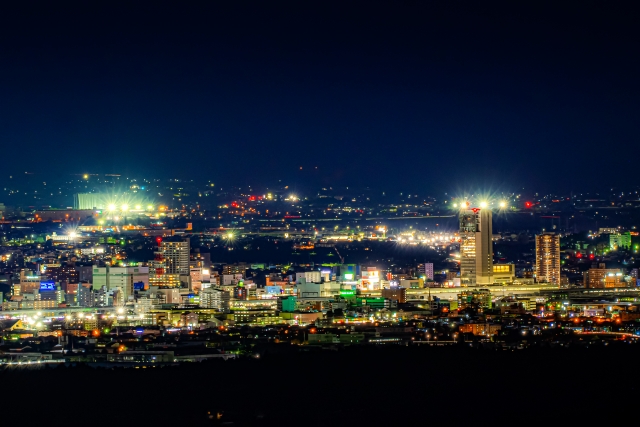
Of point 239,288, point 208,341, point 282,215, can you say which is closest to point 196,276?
point 239,288

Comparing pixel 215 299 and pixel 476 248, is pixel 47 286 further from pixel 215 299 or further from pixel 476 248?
pixel 476 248

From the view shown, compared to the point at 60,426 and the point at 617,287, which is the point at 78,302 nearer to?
the point at 617,287

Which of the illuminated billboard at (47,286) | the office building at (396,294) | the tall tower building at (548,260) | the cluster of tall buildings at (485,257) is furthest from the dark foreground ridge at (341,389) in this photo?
the tall tower building at (548,260)

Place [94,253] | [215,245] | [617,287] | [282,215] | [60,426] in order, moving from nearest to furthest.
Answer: [60,426], [617,287], [94,253], [215,245], [282,215]

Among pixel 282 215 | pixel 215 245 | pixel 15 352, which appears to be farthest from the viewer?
pixel 282 215

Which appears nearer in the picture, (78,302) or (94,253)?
(78,302)

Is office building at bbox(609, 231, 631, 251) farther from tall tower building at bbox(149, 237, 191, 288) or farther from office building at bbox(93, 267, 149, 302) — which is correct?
office building at bbox(93, 267, 149, 302)

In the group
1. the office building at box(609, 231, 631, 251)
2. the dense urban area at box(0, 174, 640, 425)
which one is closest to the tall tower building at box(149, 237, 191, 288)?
the dense urban area at box(0, 174, 640, 425)
